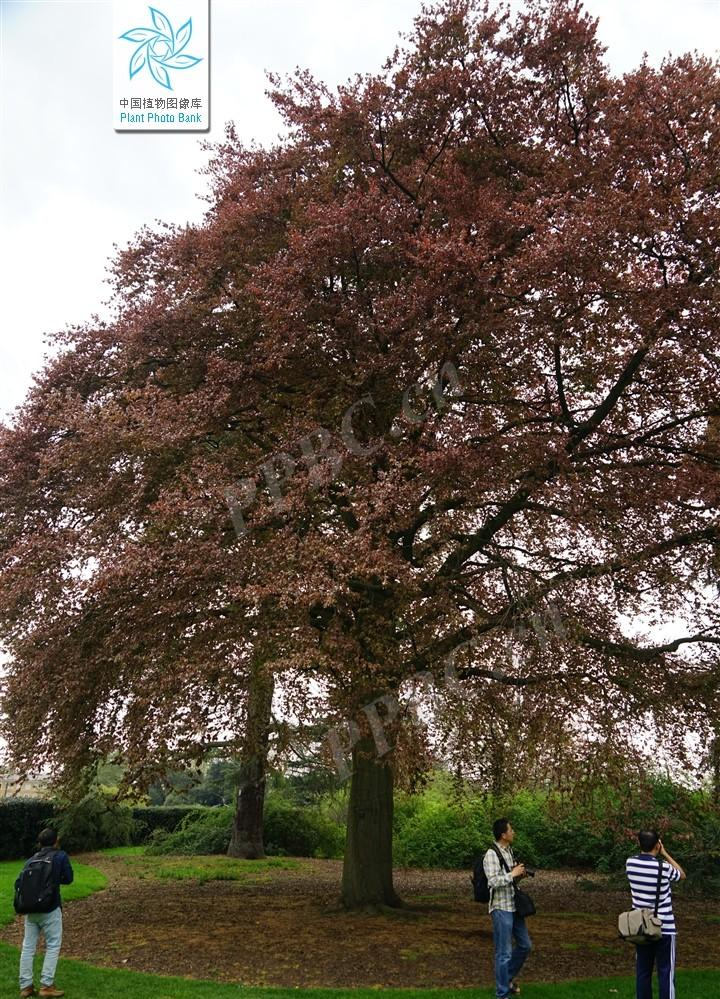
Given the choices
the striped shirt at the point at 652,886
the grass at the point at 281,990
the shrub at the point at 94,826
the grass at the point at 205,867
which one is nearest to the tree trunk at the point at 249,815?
the grass at the point at 205,867

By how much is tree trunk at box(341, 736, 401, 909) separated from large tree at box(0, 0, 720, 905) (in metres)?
0.04

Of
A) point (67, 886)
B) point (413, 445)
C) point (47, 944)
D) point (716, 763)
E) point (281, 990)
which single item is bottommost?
point (67, 886)

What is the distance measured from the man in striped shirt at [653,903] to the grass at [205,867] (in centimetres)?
1222

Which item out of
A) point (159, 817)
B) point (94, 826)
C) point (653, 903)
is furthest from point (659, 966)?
point (159, 817)

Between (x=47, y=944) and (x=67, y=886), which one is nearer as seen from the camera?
(x=47, y=944)

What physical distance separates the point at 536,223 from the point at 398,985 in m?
8.92

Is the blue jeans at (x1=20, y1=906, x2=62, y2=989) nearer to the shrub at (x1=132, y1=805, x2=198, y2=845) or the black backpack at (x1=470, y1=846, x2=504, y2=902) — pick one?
the black backpack at (x1=470, y1=846, x2=504, y2=902)

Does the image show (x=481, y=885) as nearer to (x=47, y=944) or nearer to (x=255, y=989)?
(x=255, y=989)

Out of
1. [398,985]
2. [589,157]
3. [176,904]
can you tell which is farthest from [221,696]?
[589,157]

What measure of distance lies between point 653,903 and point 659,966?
0.60m

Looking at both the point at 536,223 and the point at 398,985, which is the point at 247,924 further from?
the point at 536,223

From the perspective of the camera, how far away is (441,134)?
42.2 ft

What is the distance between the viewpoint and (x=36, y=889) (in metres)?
8.66

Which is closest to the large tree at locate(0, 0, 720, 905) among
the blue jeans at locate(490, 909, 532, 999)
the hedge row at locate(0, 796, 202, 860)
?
the blue jeans at locate(490, 909, 532, 999)
